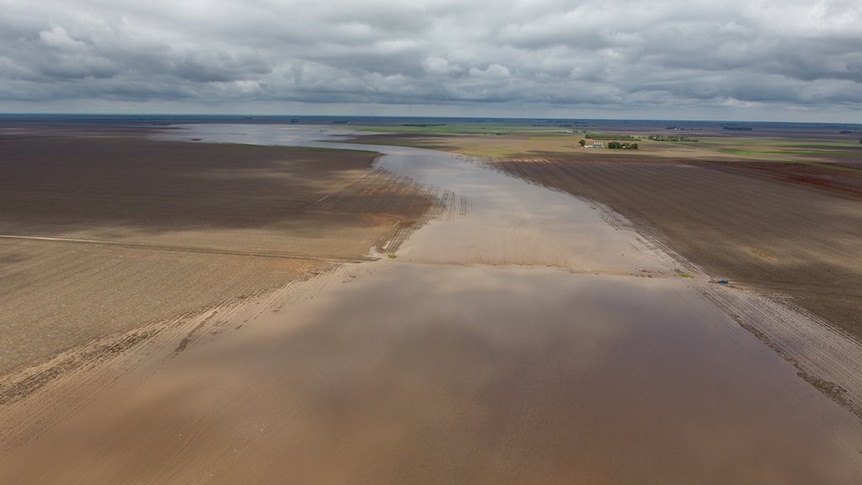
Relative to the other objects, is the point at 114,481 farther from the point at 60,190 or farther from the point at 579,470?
the point at 60,190

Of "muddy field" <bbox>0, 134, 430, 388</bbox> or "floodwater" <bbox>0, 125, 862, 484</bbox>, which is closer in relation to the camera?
"floodwater" <bbox>0, 125, 862, 484</bbox>

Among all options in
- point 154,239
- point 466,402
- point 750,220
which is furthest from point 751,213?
point 154,239

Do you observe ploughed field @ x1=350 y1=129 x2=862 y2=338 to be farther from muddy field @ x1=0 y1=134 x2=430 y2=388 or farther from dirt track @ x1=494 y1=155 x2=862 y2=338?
muddy field @ x1=0 y1=134 x2=430 y2=388

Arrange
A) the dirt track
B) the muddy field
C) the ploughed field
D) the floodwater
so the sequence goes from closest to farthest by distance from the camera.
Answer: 1. the floodwater
2. the muddy field
3. the dirt track
4. the ploughed field

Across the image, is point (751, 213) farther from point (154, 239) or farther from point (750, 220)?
point (154, 239)

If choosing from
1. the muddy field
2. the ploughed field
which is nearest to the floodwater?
the muddy field

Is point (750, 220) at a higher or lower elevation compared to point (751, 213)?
lower
